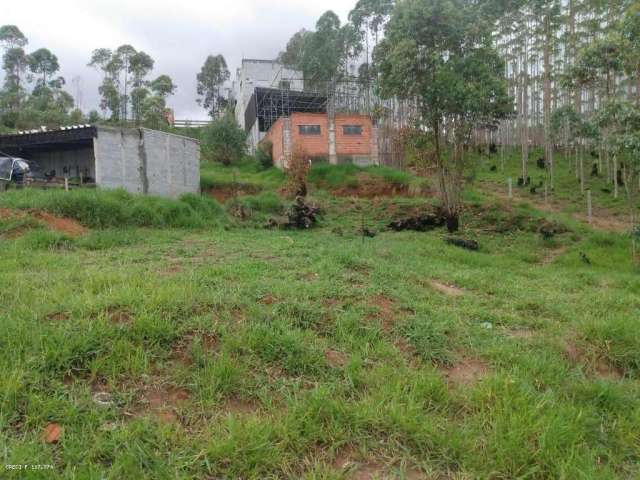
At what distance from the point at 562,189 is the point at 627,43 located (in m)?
12.4

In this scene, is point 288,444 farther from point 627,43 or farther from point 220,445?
point 627,43

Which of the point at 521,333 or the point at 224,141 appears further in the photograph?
the point at 224,141

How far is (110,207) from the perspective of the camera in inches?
387

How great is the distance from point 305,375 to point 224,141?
2346cm

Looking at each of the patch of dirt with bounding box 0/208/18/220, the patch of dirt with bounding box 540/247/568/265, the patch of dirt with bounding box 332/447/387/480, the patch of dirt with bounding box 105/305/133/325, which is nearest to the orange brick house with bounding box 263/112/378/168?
the patch of dirt with bounding box 540/247/568/265

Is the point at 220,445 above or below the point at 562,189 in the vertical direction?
below

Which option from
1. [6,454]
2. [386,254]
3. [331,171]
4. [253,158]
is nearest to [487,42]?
[386,254]

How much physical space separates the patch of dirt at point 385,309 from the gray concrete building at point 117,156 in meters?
11.6

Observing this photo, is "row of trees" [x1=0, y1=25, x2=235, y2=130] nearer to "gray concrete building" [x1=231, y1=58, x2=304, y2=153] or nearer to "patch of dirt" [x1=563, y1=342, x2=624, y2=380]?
"gray concrete building" [x1=231, y1=58, x2=304, y2=153]

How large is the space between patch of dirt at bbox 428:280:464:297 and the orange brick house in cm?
1686

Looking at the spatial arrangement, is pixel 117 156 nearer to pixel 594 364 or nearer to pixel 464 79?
pixel 464 79

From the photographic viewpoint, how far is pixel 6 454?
6.57 ft

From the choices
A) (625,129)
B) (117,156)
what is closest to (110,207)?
(117,156)

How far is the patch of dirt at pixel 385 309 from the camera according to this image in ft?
12.3
